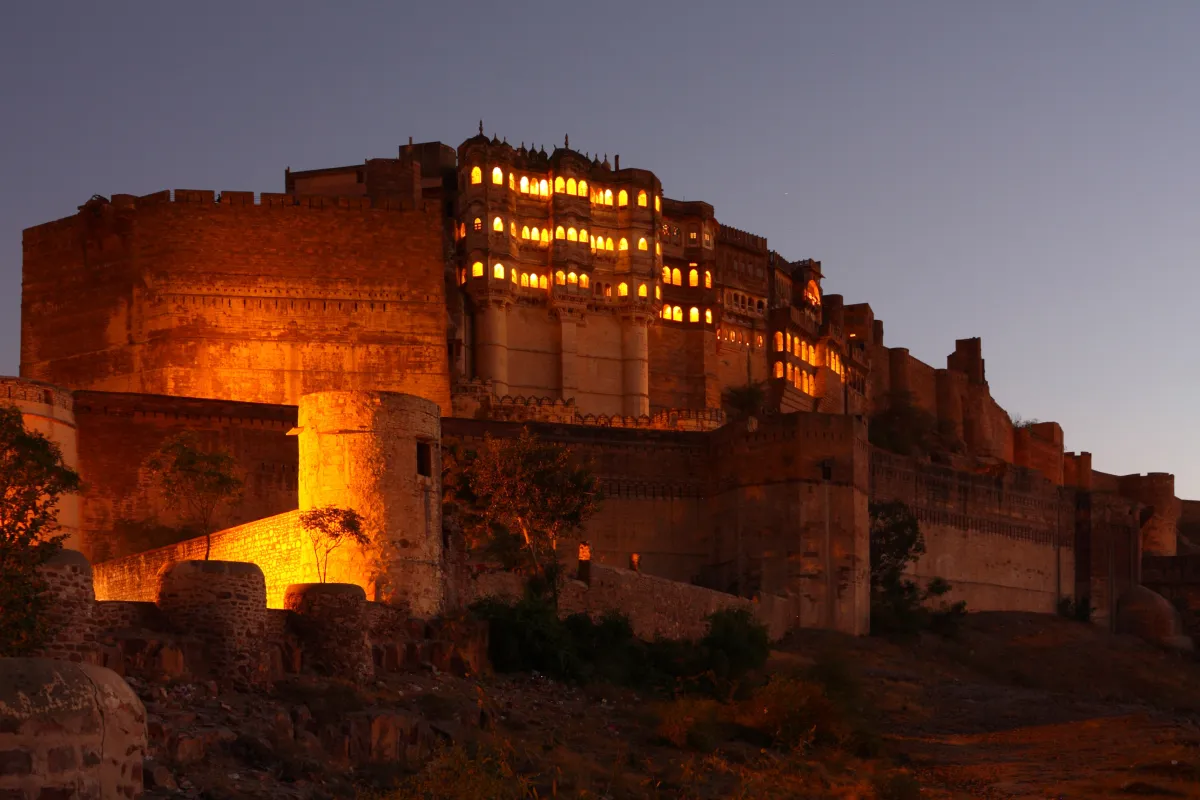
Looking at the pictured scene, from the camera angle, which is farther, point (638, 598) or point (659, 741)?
point (638, 598)

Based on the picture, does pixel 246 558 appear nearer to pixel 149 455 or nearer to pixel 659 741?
pixel 659 741

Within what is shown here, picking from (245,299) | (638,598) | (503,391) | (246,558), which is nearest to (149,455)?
(638,598)

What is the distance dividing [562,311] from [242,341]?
1300 cm

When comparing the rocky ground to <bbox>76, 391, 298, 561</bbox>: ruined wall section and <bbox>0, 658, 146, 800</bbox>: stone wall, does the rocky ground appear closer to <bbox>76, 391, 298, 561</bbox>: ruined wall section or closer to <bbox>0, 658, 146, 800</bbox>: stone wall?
<bbox>0, 658, 146, 800</bbox>: stone wall

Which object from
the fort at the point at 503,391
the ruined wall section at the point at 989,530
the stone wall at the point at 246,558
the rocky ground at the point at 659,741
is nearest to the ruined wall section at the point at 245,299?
the fort at the point at 503,391

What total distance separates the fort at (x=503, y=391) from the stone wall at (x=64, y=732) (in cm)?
1692

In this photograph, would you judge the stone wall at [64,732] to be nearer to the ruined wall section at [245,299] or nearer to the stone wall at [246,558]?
the stone wall at [246,558]

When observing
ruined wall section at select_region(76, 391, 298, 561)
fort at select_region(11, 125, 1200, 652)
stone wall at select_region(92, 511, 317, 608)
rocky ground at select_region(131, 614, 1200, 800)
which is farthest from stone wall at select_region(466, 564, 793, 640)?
A: ruined wall section at select_region(76, 391, 298, 561)

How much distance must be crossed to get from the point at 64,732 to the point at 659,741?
21073mm

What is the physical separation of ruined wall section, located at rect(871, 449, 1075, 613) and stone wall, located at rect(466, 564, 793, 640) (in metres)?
16.4

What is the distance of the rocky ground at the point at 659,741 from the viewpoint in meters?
19.6

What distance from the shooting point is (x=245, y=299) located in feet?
183

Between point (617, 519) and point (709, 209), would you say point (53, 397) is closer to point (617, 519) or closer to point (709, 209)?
point (617, 519)

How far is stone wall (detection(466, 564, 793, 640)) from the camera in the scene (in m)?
32.2
